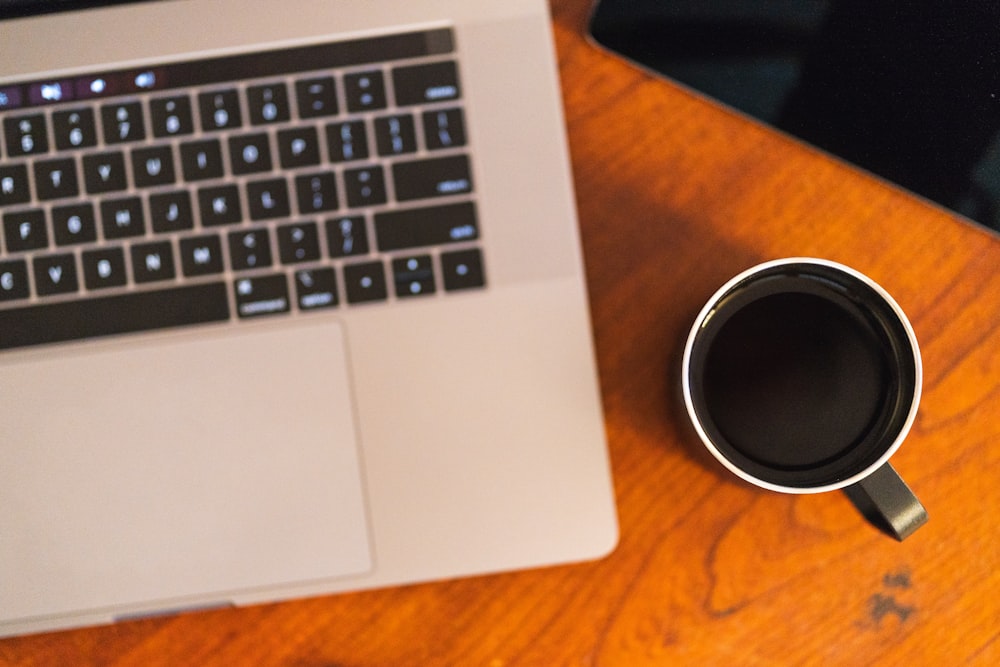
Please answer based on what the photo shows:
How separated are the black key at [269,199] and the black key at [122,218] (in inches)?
2.3

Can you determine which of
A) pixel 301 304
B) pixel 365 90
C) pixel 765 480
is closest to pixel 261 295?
pixel 301 304

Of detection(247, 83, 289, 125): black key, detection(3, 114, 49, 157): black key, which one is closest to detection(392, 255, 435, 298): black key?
detection(247, 83, 289, 125): black key

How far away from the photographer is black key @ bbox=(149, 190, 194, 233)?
1.39 ft

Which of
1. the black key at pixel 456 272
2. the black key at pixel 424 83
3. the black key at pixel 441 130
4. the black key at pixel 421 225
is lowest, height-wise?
the black key at pixel 456 272

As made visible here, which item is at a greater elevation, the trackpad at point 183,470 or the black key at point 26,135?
the black key at point 26,135

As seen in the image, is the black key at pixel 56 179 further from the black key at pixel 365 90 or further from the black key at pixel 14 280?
the black key at pixel 365 90

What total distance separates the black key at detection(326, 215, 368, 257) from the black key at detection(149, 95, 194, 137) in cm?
9

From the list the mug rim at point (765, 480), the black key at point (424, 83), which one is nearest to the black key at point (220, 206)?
the black key at point (424, 83)

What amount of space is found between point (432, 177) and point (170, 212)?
0.14 meters

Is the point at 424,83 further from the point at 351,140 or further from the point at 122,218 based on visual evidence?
the point at 122,218

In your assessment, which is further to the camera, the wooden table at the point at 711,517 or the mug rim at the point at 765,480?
the wooden table at the point at 711,517

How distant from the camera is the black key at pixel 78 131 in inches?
16.8

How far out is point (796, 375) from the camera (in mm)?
402

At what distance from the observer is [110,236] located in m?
0.42
